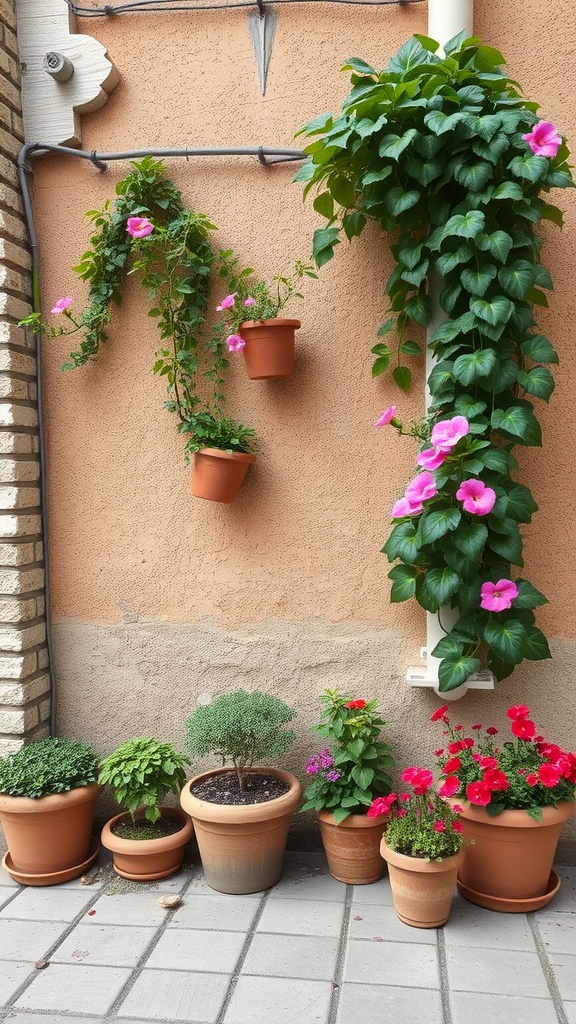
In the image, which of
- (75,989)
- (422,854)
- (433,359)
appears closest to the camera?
(75,989)

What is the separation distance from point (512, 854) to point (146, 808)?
121 centimetres

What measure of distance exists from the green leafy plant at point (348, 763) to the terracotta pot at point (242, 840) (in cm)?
10

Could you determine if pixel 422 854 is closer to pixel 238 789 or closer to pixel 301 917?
pixel 301 917

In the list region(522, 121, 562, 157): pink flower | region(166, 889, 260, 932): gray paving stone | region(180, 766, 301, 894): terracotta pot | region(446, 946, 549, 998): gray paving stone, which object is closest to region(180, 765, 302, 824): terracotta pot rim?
region(180, 766, 301, 894): terracotta pot

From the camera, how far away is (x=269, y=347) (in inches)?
103

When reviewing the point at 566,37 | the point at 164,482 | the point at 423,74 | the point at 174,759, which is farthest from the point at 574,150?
the point at 174,759

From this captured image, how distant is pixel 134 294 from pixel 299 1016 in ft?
7.70

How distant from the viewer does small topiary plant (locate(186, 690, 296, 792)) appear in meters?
2.54

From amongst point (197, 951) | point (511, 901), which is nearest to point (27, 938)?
point (197, 951)

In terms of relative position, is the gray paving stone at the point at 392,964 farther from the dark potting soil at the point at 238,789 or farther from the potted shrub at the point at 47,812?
the potted shrub at the point at 47,812

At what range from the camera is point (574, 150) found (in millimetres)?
2600

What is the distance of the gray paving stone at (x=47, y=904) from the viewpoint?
8.09ft

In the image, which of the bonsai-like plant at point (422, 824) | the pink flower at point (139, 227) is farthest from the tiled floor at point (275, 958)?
the pink flower at point (139, 227)

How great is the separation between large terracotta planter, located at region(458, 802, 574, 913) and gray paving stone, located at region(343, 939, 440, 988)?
0.31m
